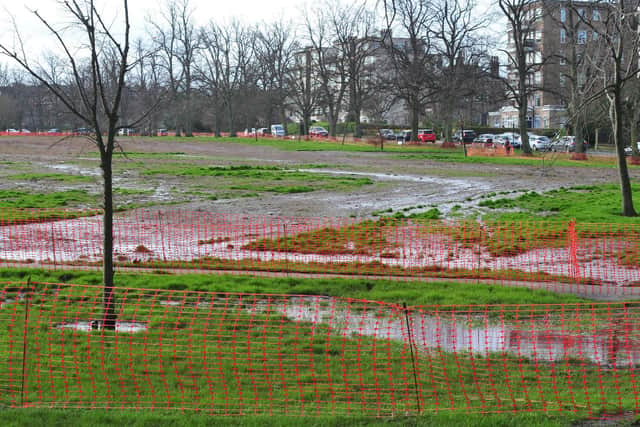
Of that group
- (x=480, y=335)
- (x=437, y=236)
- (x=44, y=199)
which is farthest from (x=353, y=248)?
(x=44, y=199)

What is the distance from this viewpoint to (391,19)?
873 centimetres

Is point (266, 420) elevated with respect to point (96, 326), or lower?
lower

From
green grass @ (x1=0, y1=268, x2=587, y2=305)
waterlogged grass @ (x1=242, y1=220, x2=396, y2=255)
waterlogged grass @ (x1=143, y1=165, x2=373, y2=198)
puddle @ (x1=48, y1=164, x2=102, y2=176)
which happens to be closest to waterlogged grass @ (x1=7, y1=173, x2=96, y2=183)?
puddle @ (x1=48, y1=164, x2=102, y2=176)

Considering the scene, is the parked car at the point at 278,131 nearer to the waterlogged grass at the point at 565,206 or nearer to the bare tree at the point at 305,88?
the bare tree at the point at 305,88

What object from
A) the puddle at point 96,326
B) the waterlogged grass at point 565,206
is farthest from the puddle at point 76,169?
the puddle at point 96,326

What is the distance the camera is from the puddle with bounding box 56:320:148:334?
8.15 m

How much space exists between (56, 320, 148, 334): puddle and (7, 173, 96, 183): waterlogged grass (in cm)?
1977

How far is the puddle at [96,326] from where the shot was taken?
815 cm

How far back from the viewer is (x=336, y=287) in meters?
10.3

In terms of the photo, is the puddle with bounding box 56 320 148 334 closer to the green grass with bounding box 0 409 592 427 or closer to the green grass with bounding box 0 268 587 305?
the green grass with bounding box 0 268 587 305

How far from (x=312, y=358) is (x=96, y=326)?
104 inches

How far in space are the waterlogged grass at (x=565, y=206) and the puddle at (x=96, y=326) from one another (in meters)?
10.7

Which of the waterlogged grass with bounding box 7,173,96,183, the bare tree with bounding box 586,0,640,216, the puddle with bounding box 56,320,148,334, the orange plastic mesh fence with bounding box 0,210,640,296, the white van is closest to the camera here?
the puddle with bounding box 56,320,148,334

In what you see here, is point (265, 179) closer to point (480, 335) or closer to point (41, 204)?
point (41, 204)
